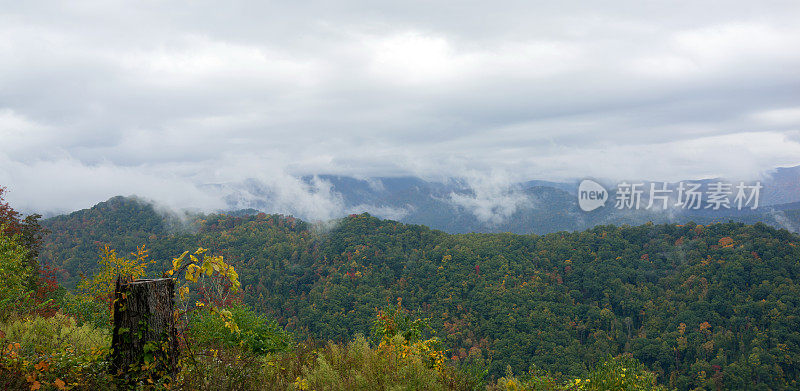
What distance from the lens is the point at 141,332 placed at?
3.96 meters

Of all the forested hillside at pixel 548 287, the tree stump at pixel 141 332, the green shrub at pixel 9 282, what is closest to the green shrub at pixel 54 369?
the tree stump at pixel 141 332

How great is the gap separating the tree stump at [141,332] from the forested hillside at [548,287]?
61.1 metres

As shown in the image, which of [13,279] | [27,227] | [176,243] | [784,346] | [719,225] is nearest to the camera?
[13,279]

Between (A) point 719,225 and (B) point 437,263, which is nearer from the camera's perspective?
(A) point 719,225

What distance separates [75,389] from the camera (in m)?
4.03

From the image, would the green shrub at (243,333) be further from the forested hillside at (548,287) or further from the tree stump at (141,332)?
the forested hillside at (548,287)

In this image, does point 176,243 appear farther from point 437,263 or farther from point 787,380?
point 787,380

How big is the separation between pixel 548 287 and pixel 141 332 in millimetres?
89032

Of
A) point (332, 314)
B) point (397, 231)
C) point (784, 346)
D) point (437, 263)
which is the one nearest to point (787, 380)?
point (784, 346)

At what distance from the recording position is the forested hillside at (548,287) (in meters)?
64.9

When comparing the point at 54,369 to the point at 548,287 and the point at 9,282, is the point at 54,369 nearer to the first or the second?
the point at 9,282

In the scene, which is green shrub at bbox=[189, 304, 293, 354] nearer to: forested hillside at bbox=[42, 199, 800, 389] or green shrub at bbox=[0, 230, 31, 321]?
green shrub at bbox=[0, 230, 31, 321]

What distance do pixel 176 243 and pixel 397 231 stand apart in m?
54.4

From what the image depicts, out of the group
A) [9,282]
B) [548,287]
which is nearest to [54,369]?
[9,282]
